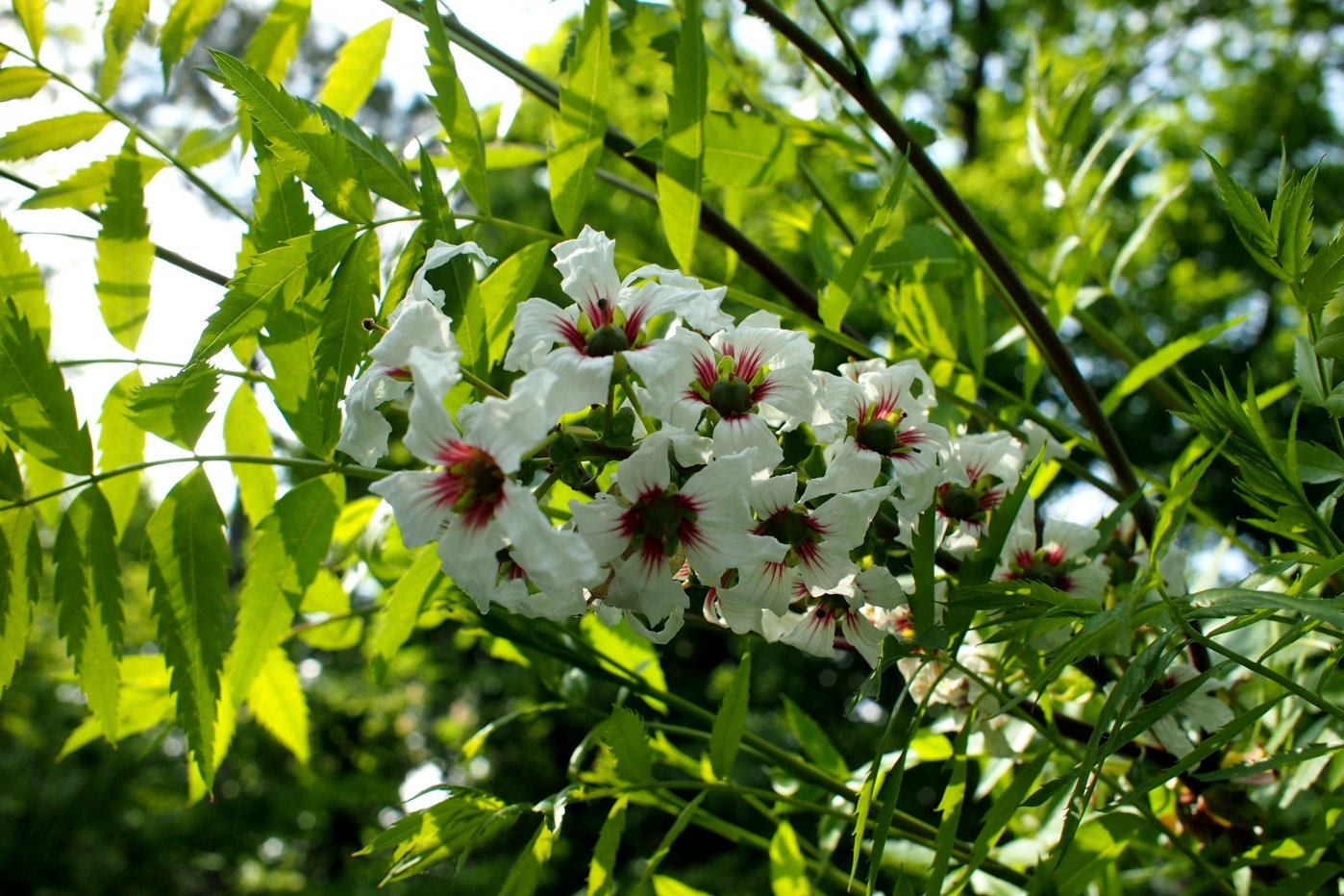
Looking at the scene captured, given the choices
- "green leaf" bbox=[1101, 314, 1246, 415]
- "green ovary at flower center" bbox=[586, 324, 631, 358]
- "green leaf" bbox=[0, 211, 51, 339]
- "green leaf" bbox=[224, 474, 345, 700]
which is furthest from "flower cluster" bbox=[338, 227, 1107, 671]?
"green leaf" bbox=[0, 211, 51, 339]

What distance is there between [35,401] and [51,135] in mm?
314

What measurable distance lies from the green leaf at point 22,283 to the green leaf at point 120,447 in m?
0.08

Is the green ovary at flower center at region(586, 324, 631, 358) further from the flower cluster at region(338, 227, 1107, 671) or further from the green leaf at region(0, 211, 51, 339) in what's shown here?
the green leaf at region(0, 211, 51, 339)

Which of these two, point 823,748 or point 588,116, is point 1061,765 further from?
point 588,116

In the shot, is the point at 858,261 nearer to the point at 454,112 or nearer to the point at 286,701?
the point at 454,112

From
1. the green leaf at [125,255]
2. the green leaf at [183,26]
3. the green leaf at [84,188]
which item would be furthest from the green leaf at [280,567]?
the green leaf at [183,26]

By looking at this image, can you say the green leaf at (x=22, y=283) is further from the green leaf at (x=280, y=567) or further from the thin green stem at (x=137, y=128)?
the green leaf at (x=280, y=567)

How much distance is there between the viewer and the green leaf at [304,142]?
59cm

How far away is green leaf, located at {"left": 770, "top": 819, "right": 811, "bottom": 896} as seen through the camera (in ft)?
2.95

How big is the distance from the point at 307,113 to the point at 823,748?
0.80 meters

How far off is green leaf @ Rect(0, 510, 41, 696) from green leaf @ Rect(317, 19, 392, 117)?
447 mm

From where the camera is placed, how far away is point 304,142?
615 mm

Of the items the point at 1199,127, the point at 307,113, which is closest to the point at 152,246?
the point at 307,113

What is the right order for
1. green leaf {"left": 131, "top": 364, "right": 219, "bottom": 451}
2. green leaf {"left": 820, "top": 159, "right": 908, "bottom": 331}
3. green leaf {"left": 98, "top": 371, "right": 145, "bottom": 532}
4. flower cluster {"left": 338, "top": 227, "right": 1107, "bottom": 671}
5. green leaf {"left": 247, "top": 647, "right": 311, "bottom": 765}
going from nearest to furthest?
flower cluster {"left": 338, "top": 227, "right": 1107, "bottom": 671} < green leaf {"left": 820, "top": 159, "right": 908, "bottom": 331} < green leaf {"left": 131, "top": 364, "right": 219, "bottom": 451} < green leaf {"left": 98, "top": 371, "right": 145, "bottom": 532} < green leaf {"left": 247, "top": 647, "right": 311, "bottom": 765}
